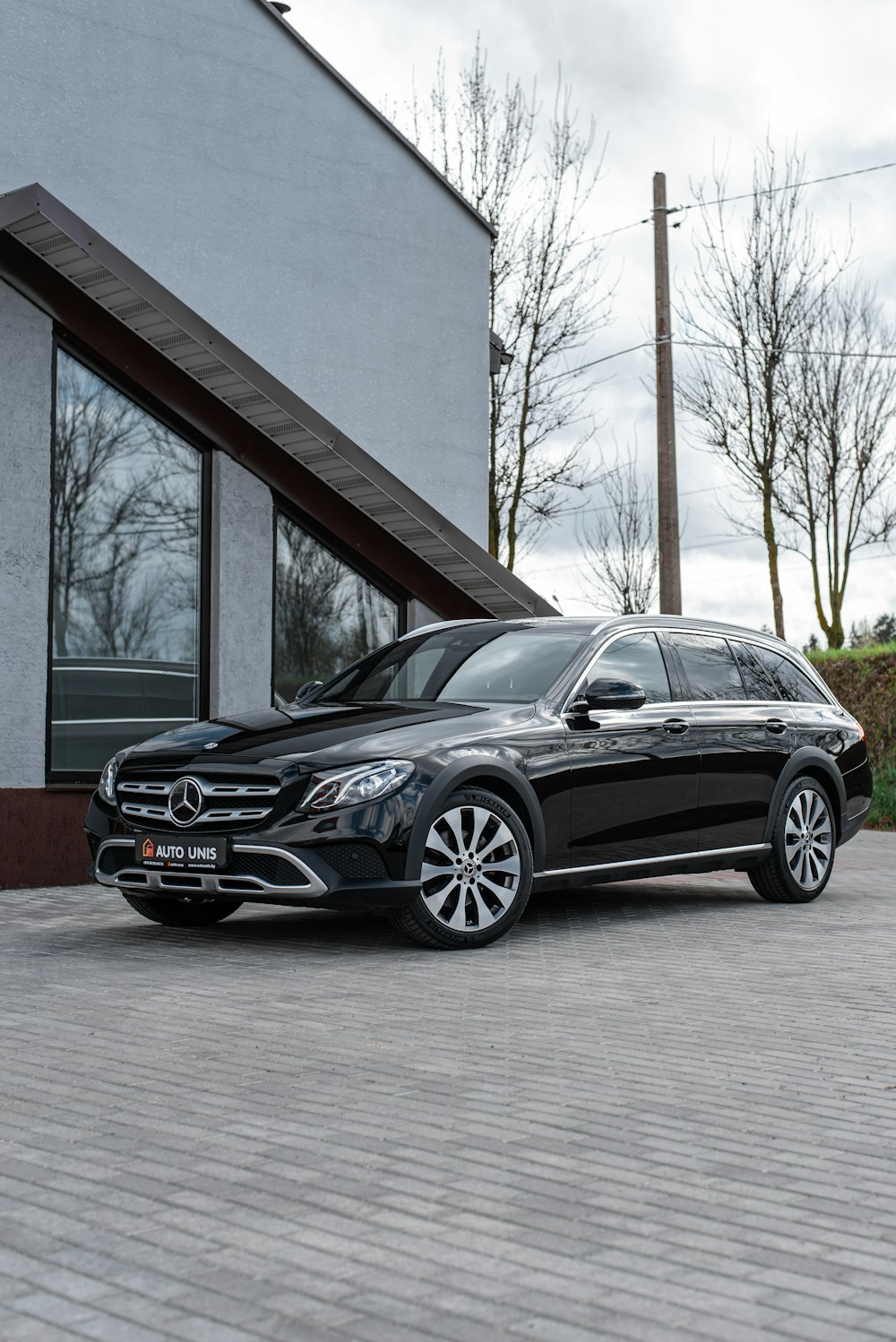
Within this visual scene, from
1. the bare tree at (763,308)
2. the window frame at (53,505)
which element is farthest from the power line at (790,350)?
the window frame at (53,505)

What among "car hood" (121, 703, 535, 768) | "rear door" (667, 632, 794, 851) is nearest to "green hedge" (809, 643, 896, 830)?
"rear door" (667, 632, 794, 851)

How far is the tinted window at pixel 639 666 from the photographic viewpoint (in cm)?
906

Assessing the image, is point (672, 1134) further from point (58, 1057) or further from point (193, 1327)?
point (58, 1057)

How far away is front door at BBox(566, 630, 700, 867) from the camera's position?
28.1 ft

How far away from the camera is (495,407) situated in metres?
25.7

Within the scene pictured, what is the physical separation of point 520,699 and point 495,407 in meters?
17.6

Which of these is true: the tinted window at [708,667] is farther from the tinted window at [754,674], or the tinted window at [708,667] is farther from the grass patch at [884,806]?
the grass patch at [884,806]

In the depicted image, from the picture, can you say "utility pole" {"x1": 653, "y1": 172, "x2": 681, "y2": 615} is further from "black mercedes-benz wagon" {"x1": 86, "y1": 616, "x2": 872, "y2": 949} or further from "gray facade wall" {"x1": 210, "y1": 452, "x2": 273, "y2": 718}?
"black mercedes-benz wagon" {"x1": 86, "y1": 616, "x2": 872, "y2": 949}

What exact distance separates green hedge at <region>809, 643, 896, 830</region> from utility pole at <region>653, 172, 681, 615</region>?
9.11 feet

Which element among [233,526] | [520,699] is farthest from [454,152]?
[520,699]

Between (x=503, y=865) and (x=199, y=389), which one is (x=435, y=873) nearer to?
(x=503, y=865)

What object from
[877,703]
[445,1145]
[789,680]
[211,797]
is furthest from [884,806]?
[445,1145]

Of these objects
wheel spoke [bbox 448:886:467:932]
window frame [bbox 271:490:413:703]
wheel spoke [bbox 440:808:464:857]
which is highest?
window frame [bbox 271:490:413:703]

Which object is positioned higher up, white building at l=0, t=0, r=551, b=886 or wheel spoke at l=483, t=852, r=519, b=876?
white building at l=0, t=0, r=551, b=886
